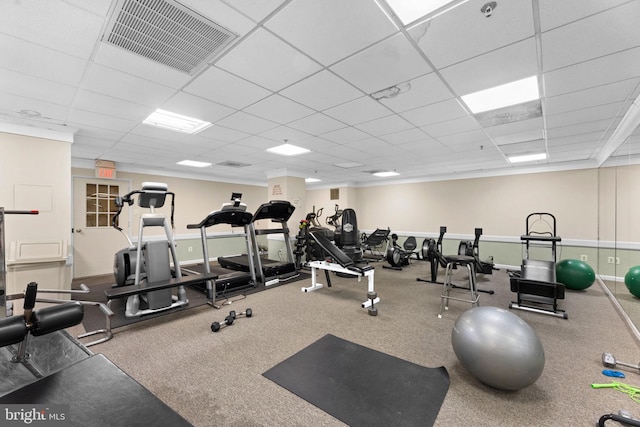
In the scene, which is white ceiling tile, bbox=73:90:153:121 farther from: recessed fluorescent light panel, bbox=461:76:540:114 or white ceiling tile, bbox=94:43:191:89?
recessed fluorescent light panel, bbox=461:76:540:114

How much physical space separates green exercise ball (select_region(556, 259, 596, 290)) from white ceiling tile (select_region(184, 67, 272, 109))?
571 centimetres

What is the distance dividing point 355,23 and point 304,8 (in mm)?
343

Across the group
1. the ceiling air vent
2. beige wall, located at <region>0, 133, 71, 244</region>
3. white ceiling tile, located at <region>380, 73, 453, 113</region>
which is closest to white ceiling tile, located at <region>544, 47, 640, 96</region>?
white ceiling tile, located at <region>380, 73, 453, 113</region>

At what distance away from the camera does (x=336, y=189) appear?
9500 millimetres

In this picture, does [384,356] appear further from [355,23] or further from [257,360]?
[355,23]

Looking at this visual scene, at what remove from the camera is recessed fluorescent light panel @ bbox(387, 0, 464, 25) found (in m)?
1.52

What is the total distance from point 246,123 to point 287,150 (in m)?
1.46

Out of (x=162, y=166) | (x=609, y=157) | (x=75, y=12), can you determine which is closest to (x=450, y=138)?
(x=609, y=157)

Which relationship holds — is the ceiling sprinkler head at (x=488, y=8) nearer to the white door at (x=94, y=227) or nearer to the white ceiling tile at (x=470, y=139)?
the white ceiling tile at (x=470, y=139)

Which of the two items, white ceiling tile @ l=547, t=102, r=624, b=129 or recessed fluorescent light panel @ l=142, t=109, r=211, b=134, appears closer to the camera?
white ceiling tile @ l=547, t=102, r=624, b=129

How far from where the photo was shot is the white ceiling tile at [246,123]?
325 cm

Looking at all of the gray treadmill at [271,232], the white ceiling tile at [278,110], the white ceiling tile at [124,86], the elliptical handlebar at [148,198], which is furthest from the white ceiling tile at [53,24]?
the gray treadmill at [271,232]

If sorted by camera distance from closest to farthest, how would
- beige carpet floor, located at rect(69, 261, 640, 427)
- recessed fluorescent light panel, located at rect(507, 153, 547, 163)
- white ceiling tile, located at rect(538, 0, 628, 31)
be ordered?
1. white ceiling tile, located at rect(538, 0, 628, 31)
2. beige carpet floor, located at rect(69, 261, 640, 427)
3. recessed fluorescent light panel, located at rect(507, 153, 547, 163)

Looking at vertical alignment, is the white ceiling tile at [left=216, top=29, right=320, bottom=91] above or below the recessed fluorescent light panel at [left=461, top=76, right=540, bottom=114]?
above
